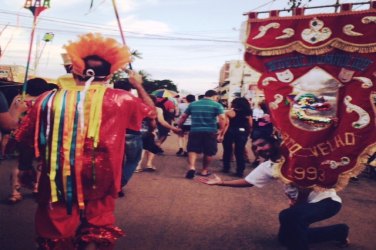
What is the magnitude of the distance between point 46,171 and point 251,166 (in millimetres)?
7029

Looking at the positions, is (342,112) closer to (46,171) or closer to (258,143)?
(258,143)

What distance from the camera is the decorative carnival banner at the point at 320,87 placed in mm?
3668

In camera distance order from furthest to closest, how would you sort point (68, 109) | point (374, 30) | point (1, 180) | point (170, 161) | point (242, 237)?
point (170, 161), point (1, 180), point (242, 237), point (374, 30), point (68, 109)

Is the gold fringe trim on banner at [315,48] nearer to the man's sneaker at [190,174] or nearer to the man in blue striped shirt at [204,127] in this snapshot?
the man in blue striped shirt at [204,127]

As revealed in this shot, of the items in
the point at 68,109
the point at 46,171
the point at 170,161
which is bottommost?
the point at 170,161

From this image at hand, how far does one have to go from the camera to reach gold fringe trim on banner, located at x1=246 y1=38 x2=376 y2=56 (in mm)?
3621

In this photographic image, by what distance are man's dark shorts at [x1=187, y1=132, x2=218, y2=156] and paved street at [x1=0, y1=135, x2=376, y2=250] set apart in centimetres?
66

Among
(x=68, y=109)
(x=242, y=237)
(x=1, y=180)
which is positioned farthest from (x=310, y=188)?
(x=1, y=180)

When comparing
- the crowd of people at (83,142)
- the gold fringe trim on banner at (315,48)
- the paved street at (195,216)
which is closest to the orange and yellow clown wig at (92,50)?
the crowd of people at (83,142)

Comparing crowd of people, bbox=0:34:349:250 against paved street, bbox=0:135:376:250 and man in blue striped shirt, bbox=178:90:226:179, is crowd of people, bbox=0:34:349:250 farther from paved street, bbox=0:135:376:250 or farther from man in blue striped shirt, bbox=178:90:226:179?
man in blue striped shirt, bbox=178:90:226:179

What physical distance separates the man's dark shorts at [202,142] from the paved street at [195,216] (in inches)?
26.2

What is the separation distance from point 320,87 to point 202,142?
3.98 m

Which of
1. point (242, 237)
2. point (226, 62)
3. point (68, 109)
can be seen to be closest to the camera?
point (68, 109)

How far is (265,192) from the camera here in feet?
21.6
